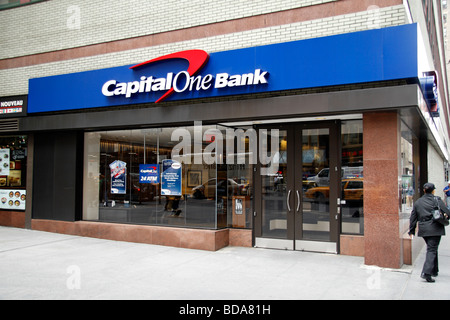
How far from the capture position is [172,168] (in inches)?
411

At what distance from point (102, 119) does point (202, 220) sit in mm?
3878

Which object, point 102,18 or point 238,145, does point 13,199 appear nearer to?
point 102,18

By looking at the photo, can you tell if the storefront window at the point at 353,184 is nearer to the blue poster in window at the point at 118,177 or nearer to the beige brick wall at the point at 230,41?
the beige brick wall at the point at 230,41

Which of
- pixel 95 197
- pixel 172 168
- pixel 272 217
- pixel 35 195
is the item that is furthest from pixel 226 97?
pixel 35 195

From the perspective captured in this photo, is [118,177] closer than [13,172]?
Yes

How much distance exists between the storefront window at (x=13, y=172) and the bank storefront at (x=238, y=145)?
68 centimetres

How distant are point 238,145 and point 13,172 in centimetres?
777

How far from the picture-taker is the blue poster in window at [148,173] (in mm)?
10672

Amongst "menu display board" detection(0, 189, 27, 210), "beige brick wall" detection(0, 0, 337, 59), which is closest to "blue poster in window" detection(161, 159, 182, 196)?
"beige brick wall" detection(0, 0, 337, 59)

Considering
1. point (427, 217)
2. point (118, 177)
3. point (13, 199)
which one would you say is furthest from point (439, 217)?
point (13, 199)

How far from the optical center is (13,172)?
42.5 ft

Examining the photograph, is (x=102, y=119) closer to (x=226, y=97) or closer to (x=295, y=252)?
(x=226, y=97)

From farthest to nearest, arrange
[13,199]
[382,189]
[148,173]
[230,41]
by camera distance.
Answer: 1. [13,199]
2. [148,173]
3. [230,41]
4. [382,189]

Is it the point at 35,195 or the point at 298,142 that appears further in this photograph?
the point at 35,195
